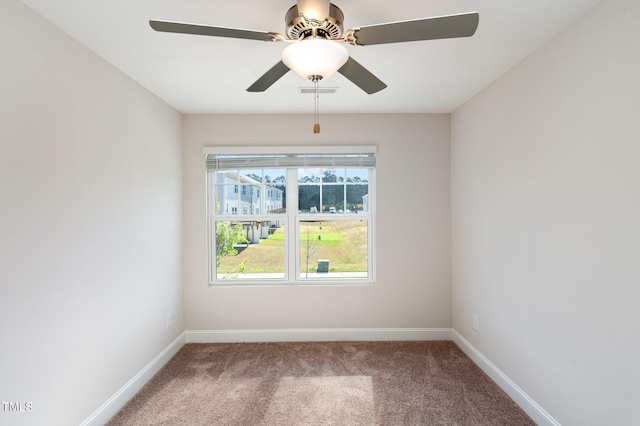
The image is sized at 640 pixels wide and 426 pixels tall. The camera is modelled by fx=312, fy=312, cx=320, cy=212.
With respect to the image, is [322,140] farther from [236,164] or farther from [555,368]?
[555,368]

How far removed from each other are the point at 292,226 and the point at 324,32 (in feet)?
7.53

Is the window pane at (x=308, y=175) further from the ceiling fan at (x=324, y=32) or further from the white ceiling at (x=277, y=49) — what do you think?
the ceiling fan at (x=324, y=32)

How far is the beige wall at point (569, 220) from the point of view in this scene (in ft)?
4.85

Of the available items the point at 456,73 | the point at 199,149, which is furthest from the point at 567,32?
the point at 199,149

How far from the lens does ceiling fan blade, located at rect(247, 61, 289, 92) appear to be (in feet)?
5.35

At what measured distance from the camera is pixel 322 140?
337 centimetres

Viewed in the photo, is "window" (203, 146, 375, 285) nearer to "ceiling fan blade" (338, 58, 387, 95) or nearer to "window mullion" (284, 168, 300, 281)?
"window mullion" (284, 168, 300, 281)

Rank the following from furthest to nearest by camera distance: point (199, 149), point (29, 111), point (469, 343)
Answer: point (199, 149) → point (469, 343) → point (29, 111)

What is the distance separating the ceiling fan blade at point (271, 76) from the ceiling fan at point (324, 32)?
189 mm

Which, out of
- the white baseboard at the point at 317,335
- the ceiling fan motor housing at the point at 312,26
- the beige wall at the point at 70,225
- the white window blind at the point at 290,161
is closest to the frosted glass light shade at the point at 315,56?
the ceiling fan motor housing at the point at 312,26

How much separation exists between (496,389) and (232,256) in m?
2.74

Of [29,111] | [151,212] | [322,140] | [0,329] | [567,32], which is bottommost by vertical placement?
[0,329]

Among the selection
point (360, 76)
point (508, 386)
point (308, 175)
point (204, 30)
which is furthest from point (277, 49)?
point (508, 386)

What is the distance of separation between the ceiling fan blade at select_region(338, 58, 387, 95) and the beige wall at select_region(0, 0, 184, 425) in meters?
1.60
